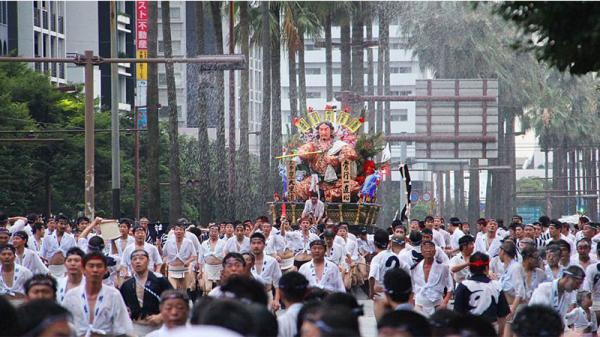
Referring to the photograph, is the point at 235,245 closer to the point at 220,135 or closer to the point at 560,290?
the point at 560,290

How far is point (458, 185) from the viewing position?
92.6 meters

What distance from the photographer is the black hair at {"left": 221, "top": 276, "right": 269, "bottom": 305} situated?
374 inches

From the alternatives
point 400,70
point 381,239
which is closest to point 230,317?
point 381,239

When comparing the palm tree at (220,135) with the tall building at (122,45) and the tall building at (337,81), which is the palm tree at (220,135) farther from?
the tall building at (337,81)

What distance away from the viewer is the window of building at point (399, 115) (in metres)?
154

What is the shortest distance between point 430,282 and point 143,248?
5.26 meters

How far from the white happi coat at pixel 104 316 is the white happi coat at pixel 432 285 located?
210 inches

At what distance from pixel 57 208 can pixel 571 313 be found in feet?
142

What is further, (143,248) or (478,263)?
(143,248)

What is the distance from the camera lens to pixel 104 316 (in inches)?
471

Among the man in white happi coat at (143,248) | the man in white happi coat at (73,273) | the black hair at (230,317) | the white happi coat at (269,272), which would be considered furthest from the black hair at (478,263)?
the black hair at (230,317)

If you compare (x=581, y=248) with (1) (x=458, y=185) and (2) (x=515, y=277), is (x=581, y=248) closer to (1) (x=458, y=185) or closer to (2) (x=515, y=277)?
(2) (x=515, y=277)

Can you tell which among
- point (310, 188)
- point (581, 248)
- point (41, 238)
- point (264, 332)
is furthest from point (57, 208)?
point (264, 332)

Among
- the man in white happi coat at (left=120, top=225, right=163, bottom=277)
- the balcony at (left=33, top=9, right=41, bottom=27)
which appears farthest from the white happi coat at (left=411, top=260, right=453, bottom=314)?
the balcony at (left=33, top=9, right=41, bottom=27)
